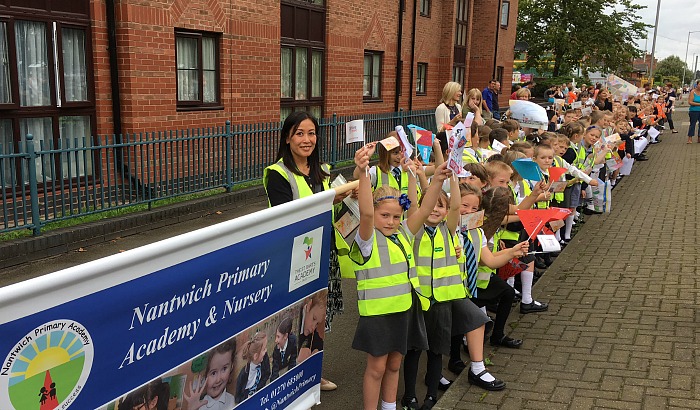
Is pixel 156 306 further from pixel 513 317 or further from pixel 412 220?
pixel 513 317

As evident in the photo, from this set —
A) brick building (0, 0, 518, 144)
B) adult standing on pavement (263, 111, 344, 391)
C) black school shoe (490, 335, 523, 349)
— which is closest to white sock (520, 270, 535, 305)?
black school shoe (490, 335, 523, 349)

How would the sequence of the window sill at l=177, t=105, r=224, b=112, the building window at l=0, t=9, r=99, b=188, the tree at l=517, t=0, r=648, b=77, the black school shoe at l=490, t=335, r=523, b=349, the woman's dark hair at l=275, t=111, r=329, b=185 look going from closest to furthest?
the woman's dark hair at l=275, t=111, r=329, b=185
the black school shoe at l=490, t=335, r=523, b=349
the building window at l=0, t=9, r=99, b=188
the window sill at l=177, t=105, r=224, b=112
the tree at l=517, t=0, r=648, b=77

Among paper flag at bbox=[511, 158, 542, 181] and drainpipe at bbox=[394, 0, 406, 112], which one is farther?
drainpipe at bbox=[394, 0, 406, 112]

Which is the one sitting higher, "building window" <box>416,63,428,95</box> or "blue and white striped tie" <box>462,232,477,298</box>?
"building window" <box>416,63,428,95</box>

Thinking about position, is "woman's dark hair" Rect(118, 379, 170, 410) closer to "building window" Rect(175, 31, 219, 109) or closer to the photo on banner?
the photo on banner

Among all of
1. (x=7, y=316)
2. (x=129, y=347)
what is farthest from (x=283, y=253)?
(x=7, y=316)

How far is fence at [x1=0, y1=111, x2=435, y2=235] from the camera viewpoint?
7582mm

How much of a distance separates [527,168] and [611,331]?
153 centimetres

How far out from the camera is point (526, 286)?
18.9ft

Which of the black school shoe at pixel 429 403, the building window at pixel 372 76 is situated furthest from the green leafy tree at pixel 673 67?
the black school shoe at pixel 429 403

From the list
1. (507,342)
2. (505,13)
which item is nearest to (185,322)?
(507,342)

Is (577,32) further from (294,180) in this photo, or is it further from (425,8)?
(294,180)

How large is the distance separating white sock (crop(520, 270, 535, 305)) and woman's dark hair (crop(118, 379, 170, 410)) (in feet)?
13.7

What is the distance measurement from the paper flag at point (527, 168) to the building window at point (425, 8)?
16961mm
